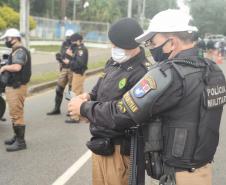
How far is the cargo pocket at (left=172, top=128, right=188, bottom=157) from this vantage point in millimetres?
2775

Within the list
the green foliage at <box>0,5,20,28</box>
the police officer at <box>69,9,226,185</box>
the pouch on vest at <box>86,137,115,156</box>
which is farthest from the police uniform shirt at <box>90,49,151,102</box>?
the green foliage at <box>0,5,20,28</box>

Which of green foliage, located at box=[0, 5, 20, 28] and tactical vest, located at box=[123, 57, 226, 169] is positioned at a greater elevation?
tactical vest, located at box=[123, 57, 226, 169]

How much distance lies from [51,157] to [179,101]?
170 inches

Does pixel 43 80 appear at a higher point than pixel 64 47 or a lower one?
lower

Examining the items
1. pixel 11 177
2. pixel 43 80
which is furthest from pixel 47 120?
pixel 43 80

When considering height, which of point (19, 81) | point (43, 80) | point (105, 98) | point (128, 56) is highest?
point (128, 56)

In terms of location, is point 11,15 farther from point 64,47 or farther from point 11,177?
point 11,177

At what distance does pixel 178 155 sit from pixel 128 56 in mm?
1075

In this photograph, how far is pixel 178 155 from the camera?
2.80 metres

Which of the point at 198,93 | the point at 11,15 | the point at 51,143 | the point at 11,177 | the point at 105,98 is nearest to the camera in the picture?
the point at 198,93

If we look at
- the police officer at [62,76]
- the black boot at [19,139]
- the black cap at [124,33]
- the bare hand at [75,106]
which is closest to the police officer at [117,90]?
the black cap at [124,33]

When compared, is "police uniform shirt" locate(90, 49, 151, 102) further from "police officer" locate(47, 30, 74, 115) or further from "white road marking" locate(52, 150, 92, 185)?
"police officer" locate(47, 30, 74, 115)

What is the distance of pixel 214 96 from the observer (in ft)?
9.41

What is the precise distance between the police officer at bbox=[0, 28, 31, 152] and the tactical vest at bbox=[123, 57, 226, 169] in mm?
4324
